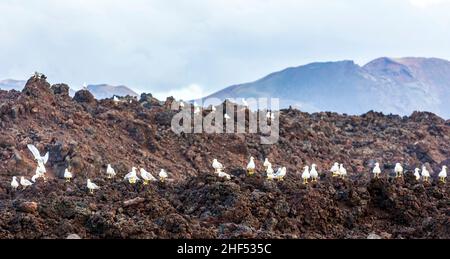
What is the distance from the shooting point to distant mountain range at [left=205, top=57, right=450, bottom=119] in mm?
183000

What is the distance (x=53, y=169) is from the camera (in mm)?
45375

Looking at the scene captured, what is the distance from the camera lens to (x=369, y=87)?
18500 cm

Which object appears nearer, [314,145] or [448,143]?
[314,145]

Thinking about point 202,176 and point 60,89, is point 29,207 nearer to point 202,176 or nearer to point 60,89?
point 202,176

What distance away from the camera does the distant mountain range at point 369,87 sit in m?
183

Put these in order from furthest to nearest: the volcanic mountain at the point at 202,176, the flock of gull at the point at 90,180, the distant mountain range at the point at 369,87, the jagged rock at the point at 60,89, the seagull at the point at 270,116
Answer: the distant mountain range at the point at 369,87 → the seagull at the point at 270,116 → the jagged rock at the point at 60,89 → the flock of gull at the point at 90,180 → the volcanic mountain at the point at 202,176

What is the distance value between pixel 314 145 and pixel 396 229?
29375mm

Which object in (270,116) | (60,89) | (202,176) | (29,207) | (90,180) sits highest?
(60,89)

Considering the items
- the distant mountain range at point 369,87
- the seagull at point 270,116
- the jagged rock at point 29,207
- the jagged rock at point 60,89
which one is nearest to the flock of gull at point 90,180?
the jagged rock at point 29,207

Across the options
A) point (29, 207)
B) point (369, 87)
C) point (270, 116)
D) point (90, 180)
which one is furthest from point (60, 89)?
point (369, 87)

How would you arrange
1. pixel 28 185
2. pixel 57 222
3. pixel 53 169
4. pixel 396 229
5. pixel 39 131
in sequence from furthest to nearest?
pixel 39 131, pixel 53 169, pixel 28 185, pixel 396 229, pixel 57 222

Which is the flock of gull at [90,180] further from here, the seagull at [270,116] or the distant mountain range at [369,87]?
the distant mountain range at [369,87]
